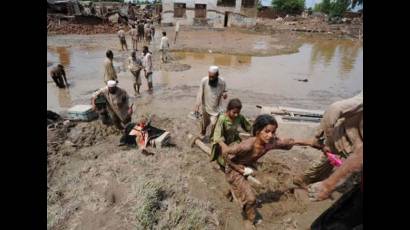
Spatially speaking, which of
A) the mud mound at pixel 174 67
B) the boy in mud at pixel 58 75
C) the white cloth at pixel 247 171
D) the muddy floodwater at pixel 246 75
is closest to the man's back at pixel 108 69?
the muddy floodwater at pixel 246 75

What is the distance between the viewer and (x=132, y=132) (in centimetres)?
493

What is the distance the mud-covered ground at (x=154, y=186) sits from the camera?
130 inches

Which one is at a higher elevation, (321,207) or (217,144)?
(217,144)

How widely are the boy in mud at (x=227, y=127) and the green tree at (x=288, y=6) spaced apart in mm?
49616

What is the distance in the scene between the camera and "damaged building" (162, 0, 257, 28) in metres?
30.7

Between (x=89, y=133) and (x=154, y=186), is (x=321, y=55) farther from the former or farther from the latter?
(x=154, y=186)

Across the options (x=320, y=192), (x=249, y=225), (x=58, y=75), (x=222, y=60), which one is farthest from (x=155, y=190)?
(x=222, y=60)

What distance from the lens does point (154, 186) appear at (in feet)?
12.1

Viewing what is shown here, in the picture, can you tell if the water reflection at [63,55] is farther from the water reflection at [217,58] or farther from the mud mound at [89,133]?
the mud mound at [89,133]

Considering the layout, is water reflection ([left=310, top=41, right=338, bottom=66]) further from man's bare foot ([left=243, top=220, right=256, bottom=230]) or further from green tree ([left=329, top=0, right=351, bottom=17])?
green tree ([left=329, top=0, right=351, bottom=17])

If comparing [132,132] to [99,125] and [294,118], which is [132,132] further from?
[294,118]
